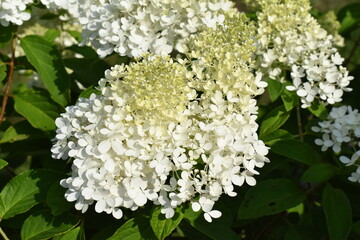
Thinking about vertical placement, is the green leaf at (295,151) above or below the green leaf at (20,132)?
above

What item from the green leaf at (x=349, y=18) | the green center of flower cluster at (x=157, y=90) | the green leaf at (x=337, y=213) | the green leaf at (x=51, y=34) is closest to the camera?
the green center of flower cluster at (x=157, y=90)

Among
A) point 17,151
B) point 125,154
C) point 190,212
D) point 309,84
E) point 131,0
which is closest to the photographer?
point 125,154

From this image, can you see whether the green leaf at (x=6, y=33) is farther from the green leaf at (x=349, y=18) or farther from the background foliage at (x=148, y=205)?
the green leaf at (x=349, y=18)

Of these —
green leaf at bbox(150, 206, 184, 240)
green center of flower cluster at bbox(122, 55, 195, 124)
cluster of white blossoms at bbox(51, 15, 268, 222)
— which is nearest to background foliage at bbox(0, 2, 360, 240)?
green leaf at bbox(150, 206, 184, 240)

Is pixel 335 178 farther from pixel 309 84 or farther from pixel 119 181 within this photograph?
pixel 119 181

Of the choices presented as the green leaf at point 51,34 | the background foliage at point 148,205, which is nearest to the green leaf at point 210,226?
the background foliage at point 148,205

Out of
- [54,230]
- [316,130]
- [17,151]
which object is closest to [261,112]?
[316,130]

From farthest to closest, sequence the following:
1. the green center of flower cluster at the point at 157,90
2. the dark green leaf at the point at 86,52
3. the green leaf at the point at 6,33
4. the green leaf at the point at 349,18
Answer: the green leaf at the point at 349,18
the dark green leaf at the point at 86,52
the green leaf at the point at 6,33
the green center of flower cluster at the point at 157,90
